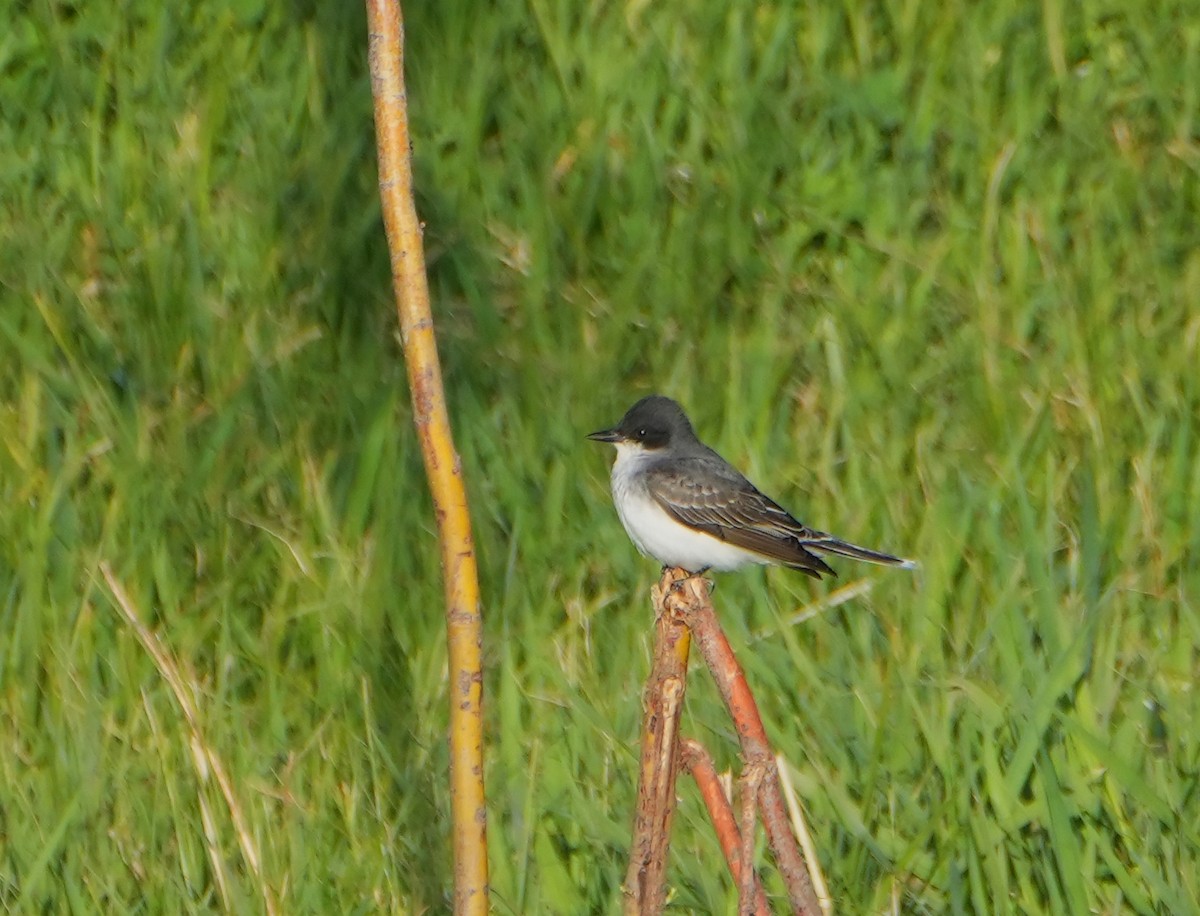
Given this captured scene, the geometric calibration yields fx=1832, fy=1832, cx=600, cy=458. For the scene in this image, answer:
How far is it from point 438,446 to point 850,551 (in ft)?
9.07

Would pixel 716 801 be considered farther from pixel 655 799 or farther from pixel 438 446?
pixel 438 446

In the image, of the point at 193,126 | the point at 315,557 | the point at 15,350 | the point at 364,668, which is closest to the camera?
the point at 364,668

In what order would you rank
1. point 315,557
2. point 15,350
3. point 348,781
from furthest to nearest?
point 15,350, point 315,557, point 348,781

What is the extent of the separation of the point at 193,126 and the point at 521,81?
120 cm

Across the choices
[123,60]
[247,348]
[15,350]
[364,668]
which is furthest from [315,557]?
[123,60]

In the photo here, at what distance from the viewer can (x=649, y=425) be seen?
5539 mm

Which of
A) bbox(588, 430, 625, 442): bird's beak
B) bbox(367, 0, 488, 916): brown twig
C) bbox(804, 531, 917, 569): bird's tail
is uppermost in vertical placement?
bbox(367, 0, 488, 916): brown twig

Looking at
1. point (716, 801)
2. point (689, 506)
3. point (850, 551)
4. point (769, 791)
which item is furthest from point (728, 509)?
point (769, 791)

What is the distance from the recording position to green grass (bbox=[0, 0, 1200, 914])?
4.39 m

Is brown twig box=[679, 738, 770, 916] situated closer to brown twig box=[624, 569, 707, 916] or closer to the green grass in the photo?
brown twig box=[624, 569, 707, 916]

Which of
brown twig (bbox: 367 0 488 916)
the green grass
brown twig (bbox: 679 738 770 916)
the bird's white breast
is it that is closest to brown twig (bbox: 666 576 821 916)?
brown twig (bbox: 679 738 770 916)

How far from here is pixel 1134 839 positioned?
4109mm

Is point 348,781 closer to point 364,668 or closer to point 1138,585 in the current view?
point 364,668

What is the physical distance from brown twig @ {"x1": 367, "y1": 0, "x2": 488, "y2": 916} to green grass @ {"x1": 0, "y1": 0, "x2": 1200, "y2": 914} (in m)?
1.61
